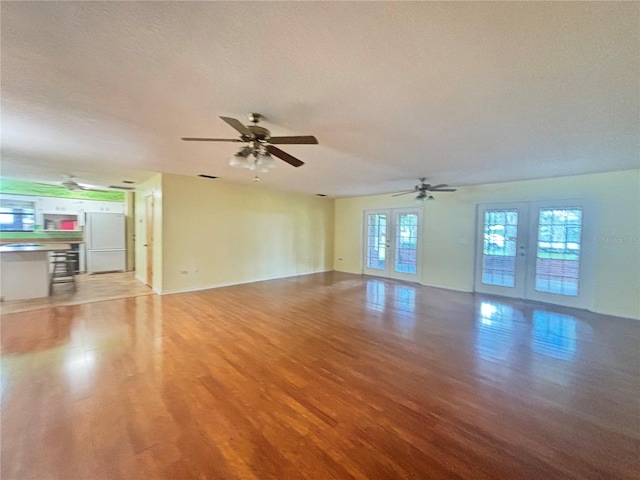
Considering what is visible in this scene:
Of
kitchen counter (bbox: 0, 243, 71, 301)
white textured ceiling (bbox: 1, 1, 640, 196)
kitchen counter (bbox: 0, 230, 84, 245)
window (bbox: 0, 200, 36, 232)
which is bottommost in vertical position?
kitchen counter (bbox: 0, 243, 71, 301)

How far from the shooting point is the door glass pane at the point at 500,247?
224 inches

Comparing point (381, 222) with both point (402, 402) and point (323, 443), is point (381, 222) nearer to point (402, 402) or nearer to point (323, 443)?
point (402, 402)

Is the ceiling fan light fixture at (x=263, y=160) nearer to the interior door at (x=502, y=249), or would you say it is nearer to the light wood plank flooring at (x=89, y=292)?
the light wood plank flooring at (x=89, y=292)

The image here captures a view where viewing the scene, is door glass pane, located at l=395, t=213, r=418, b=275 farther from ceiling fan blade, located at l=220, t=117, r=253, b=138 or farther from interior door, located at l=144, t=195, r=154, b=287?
interior door, located at l=144, t=195, r=154, b=287

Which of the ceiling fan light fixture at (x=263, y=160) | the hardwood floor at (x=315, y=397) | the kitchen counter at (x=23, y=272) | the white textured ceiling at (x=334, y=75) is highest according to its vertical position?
the white textured ceiling at (x=334, y=75)

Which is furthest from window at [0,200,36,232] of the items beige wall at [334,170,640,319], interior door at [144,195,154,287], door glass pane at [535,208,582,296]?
door glass pane at [535,208,582,296]

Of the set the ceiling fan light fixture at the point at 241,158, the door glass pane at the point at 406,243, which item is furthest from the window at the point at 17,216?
the door glass pane at the point at 406,243

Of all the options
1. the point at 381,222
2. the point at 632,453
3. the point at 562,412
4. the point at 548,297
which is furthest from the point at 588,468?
the point at 381,222

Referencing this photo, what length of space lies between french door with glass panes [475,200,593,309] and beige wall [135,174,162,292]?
23.1 feet

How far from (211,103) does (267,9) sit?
119 cm

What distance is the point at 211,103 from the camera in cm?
229

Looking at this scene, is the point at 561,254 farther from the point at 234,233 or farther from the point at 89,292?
the point at 89,292

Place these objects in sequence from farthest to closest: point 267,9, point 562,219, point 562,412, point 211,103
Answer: point 562,219, point 211,103, point 562,412, point 267,9

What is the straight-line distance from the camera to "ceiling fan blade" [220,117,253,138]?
6.90 ft
